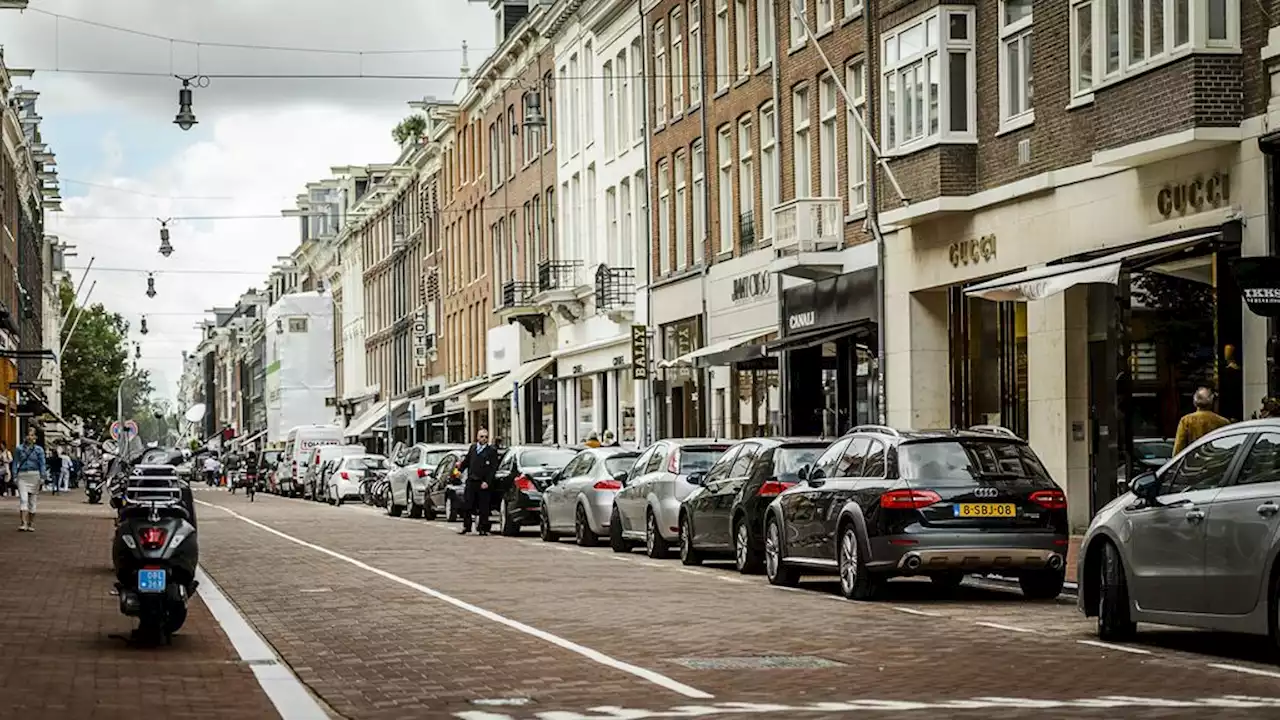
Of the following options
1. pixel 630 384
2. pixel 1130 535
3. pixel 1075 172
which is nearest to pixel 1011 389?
pixel 1075 172

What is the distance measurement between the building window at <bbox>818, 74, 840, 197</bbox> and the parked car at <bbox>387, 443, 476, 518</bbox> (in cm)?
1054

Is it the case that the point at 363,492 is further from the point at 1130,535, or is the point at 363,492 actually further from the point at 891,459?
the point at 1130,535

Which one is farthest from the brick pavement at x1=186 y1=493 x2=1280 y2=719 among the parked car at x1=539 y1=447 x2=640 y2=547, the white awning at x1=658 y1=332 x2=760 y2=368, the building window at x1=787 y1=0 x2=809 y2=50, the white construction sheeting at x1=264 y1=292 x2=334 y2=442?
the white construction sheeting at x1=264 y1=292 x2=334 y2=442

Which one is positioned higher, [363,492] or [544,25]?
[544,25]

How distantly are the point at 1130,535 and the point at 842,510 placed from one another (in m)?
5.49

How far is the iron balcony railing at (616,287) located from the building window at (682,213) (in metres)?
4.16

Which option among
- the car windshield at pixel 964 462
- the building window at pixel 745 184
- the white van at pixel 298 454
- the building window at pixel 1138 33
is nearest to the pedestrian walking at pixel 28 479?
the building window at pixel 745 184

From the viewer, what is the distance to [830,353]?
133 ft

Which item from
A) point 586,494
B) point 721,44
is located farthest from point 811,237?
point 586,494

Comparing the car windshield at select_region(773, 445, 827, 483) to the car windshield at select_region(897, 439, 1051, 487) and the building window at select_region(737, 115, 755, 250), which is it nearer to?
the car windshield at select_region(897, 439, 1051, 487)

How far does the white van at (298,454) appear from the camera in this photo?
73875 millimetres

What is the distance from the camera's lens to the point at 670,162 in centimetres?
5038

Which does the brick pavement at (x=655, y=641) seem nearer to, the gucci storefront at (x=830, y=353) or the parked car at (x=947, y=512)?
the parked car at (x=947, y=512)

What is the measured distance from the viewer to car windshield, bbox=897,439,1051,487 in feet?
63.5
